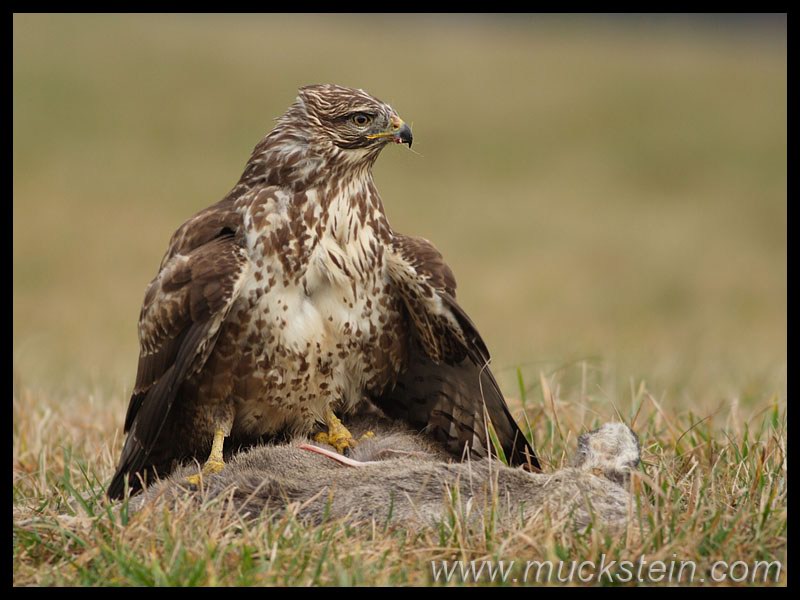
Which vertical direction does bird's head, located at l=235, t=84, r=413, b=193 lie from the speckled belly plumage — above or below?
above

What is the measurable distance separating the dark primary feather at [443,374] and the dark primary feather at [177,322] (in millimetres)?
709

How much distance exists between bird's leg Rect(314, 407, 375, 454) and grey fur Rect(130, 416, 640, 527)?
16.3 inches

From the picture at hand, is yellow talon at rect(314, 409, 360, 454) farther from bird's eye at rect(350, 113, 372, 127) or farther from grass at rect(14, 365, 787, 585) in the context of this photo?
bird's eye at rect(350, 113, 372, 127)

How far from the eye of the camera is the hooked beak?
4.57m

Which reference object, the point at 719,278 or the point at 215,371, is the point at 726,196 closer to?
the point at 719,278

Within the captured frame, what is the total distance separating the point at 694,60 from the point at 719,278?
12811 mm

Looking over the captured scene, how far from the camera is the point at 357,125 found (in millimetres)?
4590

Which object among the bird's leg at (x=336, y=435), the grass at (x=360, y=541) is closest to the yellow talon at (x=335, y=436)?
the bird's leg at (x=336, y=435)

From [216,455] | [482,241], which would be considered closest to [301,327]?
[216,455]

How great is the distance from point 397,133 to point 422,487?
1.49 m

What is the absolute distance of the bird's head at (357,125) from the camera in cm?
457

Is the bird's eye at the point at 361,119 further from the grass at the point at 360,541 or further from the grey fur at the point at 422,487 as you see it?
the grass at the point at 360,541

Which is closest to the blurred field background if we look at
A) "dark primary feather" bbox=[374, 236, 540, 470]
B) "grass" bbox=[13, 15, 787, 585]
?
"grass" bbox=[13, 15, 787, 585]

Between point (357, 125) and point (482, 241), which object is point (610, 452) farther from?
point (482, 241)
